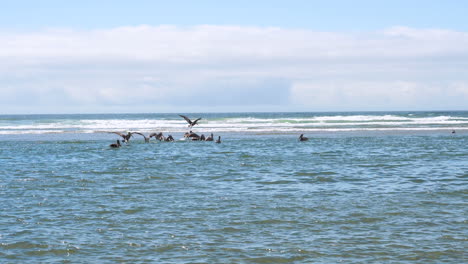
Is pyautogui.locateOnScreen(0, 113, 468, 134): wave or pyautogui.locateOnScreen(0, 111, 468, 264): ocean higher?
pyautogui.locateOnScreen(0, 113, 468, 134): wave

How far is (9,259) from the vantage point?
25.9 feet

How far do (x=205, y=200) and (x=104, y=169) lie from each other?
7584 mm

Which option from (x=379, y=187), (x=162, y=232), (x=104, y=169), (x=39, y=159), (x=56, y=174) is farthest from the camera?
(x=39, y=159)

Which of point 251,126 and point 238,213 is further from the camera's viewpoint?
point 251,126

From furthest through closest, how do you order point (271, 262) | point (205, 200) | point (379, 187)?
1. point (379, 187)
2. point (205, 200)
3. point (271, 262)

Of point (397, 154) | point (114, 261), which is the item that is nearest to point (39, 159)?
point (397, 154)

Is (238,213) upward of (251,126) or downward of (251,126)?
downward

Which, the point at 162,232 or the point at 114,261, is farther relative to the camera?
the point at 162,232

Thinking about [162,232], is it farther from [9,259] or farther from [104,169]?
[104,169]

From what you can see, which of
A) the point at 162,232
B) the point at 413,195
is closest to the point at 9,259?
the point at 162,232

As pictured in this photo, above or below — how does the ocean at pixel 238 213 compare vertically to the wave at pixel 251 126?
below

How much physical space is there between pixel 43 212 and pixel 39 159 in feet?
42.2

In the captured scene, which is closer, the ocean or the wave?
the ocean

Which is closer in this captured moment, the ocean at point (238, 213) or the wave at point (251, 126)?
the ocean at point (238, 213)
